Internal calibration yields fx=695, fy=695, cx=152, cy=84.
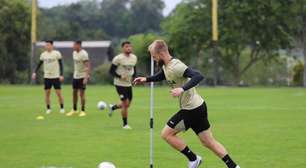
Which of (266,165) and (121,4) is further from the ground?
(121,4)

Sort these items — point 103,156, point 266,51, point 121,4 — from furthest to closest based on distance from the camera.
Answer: point 121,4, point 266,51, point 103,156

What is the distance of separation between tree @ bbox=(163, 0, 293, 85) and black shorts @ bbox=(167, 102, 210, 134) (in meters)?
52.8

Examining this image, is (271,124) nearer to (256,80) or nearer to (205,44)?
(205,44)

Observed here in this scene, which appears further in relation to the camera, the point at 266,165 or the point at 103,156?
the point at 103,156

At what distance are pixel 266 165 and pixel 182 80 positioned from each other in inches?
91.2

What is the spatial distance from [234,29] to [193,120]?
54.8 meters

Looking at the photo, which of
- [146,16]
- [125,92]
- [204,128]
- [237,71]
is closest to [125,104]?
[125,92]

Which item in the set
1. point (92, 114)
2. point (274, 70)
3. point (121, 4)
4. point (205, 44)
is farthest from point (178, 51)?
point (121, 4)

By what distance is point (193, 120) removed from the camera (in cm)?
966

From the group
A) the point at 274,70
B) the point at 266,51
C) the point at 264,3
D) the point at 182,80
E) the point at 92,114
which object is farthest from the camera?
the point at 274,70

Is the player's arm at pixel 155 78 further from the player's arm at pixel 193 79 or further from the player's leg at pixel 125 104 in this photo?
the player's leg at pixel 125 104

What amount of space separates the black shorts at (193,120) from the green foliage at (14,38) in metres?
54.6

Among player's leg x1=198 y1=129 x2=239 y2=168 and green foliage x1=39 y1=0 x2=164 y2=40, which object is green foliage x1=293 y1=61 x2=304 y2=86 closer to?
player's leg x1=198 y1=129 x2=239 y2=168

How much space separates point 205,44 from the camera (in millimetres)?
67500
